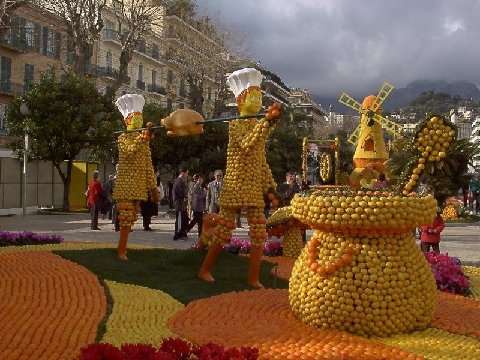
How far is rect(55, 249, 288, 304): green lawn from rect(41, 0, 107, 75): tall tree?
60.8ft

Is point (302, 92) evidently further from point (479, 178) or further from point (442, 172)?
point (442, 172)

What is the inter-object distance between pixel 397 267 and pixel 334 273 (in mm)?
481

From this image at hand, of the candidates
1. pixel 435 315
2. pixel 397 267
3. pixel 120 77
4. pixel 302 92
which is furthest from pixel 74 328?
pixel 302 92

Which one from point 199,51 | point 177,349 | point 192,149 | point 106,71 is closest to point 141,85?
point 106,71

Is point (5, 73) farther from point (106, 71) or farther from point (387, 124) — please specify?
point (387, 124)

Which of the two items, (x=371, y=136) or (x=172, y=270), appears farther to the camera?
(x=371, y=136)

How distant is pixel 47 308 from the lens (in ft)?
18.9

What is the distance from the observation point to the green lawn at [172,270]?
732 cm

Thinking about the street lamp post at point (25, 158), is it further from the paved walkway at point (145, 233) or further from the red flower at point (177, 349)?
the red flower at point (177, 349)

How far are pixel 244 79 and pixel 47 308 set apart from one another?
3.75 m

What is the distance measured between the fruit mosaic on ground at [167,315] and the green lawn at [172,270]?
0.06 ft

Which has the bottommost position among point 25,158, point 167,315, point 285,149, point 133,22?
point 167,315

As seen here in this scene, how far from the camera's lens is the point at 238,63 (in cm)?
3584

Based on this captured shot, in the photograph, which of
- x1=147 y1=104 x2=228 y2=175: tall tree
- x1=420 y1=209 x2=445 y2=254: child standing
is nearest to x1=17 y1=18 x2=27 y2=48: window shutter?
x1=147 y1=104 x2=228 y2=175: tall tree
